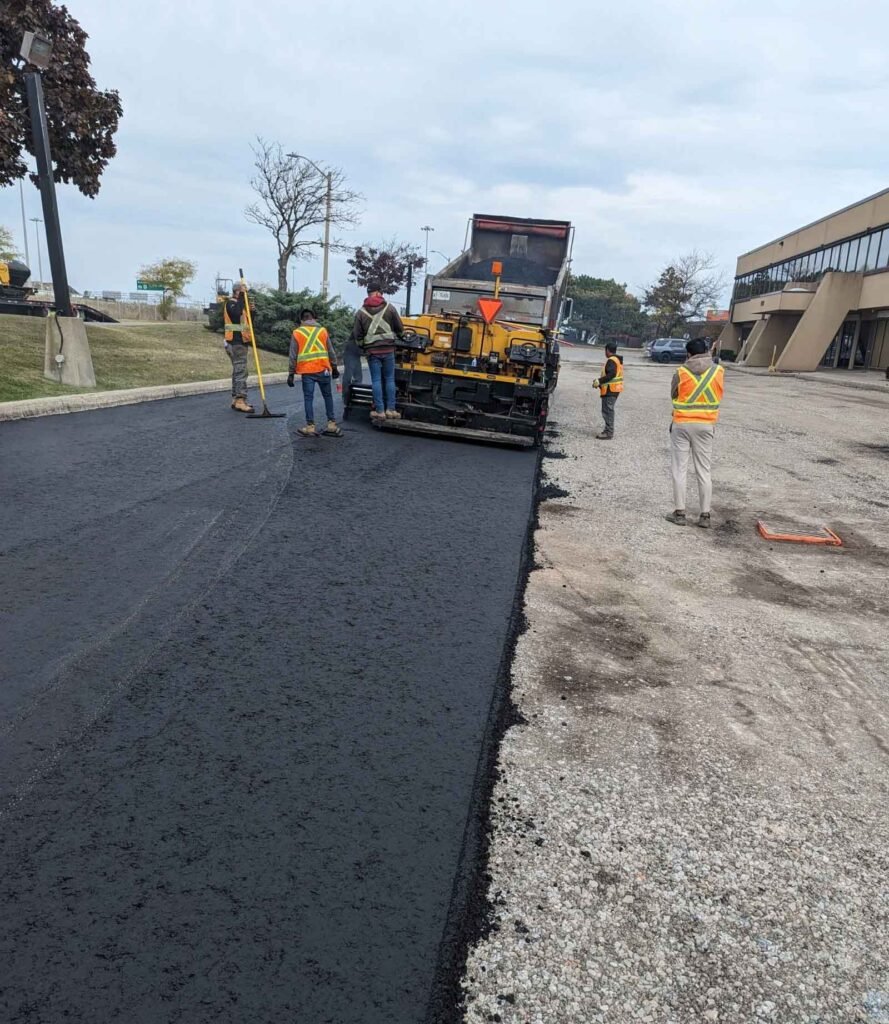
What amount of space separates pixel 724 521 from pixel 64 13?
19.4 meters

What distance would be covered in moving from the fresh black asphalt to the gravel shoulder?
0.87ft

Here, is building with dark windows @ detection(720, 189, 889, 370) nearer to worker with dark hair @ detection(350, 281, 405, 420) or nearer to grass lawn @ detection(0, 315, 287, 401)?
grass lawn @ detection(0, 315, 287, 401)

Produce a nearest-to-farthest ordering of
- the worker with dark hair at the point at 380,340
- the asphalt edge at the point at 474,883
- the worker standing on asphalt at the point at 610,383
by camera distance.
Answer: the asphalt edge at the point at 474,883 < the worker with dark hair at the point at 380,340 < the worker standing on asphalt at the point at 610,383

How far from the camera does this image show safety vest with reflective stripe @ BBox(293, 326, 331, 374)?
10547 millimetres

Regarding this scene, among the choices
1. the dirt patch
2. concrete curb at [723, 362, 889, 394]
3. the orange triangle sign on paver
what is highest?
the orange triangle sign on paver

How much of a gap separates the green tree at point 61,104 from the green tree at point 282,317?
7579 millimetres

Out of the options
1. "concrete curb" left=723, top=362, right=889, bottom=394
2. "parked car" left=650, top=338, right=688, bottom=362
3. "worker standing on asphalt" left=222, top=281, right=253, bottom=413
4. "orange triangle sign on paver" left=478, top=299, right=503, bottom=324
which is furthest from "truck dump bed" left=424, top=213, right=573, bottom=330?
"parked car" left=650, top=338, right=688, bottom=362

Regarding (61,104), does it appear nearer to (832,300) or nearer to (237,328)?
(237,328)

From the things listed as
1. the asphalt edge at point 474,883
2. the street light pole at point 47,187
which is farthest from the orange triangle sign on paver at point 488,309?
the asphalt edge at point 474,883

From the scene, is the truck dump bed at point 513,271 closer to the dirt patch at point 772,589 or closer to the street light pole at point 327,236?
the dirt patch at point 772,589

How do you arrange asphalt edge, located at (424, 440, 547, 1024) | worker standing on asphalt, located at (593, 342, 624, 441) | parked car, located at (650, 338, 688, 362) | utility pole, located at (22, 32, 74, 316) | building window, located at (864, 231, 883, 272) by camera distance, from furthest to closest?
parked car, located at (650, 338, 688, 362), building window, located at (864, 231, 883, 272), worker standing on asphalt, located at (593, 342, 624, 441), utility pole, located at (22, 32, 74, 316), asphalt edge, located at (424, 440, 547, 1024)

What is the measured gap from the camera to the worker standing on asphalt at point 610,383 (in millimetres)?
12445

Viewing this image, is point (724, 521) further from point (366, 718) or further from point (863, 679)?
point (366, 718)

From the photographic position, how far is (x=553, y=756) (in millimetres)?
3318
